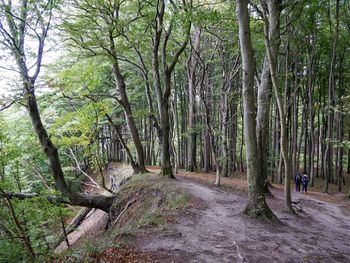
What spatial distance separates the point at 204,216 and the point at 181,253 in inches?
102

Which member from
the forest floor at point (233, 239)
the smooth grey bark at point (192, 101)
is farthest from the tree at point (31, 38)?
the smooth grey bark at point (192, 101)

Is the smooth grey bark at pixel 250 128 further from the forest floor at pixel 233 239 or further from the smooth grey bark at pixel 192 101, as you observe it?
the smooth grey bark at pixel 192 101

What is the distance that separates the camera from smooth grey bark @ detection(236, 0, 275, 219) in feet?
23.2

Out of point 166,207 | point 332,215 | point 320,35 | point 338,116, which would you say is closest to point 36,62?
point 166,207

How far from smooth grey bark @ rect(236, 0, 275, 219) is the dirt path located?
0.42 metres

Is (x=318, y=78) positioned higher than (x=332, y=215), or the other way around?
(x=318, y=78)

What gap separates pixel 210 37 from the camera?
18625 mm

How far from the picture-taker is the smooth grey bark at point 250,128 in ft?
23.2

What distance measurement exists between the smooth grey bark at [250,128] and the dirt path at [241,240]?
0.42m

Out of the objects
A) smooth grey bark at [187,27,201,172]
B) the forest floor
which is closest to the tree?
the forest floor

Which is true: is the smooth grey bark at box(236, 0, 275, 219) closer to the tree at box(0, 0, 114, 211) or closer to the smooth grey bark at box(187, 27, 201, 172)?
the tree at box(0, 0, 114, 211)

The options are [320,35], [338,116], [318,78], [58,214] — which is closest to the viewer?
[58,214]

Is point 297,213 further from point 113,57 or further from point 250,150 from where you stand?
point 113,57

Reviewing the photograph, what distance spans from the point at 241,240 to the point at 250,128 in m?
2.82
